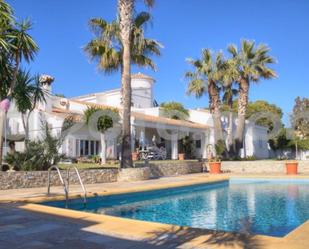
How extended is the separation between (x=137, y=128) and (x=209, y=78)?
7.67 m

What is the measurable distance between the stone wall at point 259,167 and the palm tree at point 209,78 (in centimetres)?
485

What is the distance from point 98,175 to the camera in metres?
19.3

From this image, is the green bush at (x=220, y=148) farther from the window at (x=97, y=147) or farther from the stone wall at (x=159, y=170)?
the window at (x=97, y=147)

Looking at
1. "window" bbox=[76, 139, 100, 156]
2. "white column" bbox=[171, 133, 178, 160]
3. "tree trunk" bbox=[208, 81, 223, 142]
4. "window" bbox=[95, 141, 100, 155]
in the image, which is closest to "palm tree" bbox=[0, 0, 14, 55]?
"window" bbox=[76, 139, 100, 156]

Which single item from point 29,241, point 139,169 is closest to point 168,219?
point 29,241

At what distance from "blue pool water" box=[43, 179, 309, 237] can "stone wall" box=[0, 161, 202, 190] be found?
10.1 feet

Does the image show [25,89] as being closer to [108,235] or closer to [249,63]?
[108,235]

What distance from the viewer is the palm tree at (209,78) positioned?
3309 cm

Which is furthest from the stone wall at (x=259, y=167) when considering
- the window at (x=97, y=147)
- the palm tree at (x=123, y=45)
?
the palm tree at (x=123, y=45)

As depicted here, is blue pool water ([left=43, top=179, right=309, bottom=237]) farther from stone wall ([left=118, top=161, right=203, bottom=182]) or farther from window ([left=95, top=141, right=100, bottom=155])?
window ([left=95, top=141, right=100, bottom=155])

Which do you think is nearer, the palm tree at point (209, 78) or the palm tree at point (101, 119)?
the palm tree at point (101, 119)

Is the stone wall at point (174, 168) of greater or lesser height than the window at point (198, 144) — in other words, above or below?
below

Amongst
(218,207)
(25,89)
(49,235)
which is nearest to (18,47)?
(25,89)

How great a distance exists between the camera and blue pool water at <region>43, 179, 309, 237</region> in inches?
427
